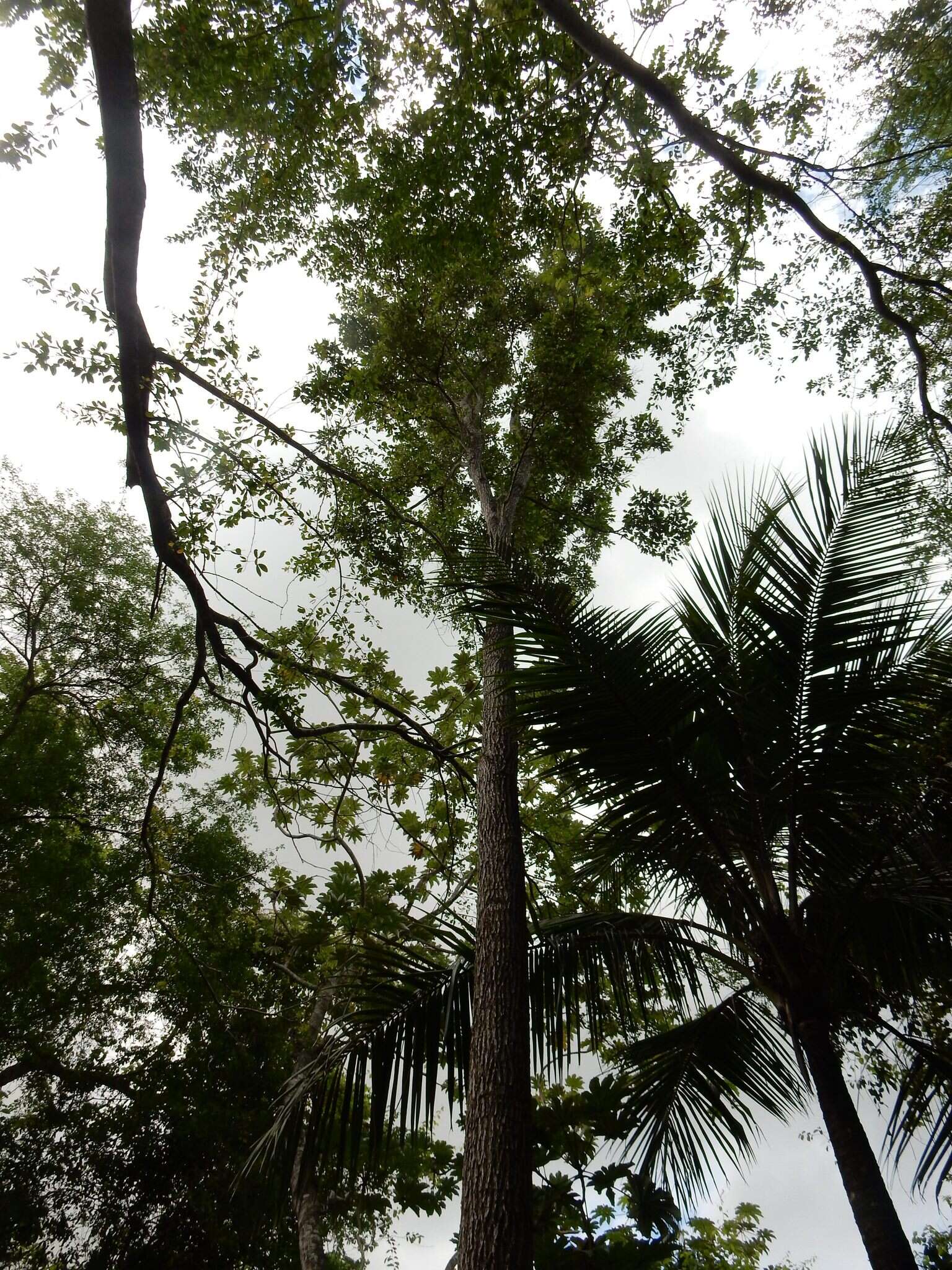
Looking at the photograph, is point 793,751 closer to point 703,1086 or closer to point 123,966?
point 703,1086

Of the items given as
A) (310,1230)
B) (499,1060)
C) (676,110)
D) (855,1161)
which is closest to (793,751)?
(855,1161)

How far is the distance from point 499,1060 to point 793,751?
85.0 inches

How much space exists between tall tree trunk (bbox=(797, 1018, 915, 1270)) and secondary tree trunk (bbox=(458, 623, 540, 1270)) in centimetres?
136

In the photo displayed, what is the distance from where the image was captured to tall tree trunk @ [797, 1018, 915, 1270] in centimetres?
230

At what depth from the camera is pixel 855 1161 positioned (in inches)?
96.9

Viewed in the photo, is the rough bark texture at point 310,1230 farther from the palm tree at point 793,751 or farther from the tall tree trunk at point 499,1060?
the palm tree at point 793,751

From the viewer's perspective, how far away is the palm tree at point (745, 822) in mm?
3016

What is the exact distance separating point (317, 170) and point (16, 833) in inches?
347

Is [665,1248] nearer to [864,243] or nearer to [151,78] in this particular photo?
[864,243]

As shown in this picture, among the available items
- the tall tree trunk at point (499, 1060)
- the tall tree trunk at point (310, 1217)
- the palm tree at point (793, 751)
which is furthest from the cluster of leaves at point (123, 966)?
the palm tree at point (793, 751)

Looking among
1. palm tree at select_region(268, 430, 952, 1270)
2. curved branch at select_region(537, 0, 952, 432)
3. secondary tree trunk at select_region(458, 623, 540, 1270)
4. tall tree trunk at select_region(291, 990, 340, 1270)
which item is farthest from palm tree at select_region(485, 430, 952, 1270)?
tall tree trunk at select_region(291, 990, 340, 1270)

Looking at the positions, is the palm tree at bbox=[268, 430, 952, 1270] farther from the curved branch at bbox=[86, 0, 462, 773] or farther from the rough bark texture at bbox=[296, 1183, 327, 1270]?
the rough bark texture at bbox=[296, 1183, 327, 1270]

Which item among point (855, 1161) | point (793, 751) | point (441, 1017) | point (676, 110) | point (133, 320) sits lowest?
point (855, 1161)

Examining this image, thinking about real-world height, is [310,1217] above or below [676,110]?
below
